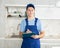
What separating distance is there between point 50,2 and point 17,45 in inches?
39.9

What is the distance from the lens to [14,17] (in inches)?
121

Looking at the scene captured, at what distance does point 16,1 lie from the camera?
3.04 metres

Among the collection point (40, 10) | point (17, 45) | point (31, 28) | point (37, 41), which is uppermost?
point (40, 10)

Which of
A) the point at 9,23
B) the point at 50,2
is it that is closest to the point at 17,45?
the point at 9,23

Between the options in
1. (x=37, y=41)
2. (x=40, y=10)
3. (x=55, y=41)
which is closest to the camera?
(x=37, y=41)

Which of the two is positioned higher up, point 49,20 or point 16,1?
point 16,1

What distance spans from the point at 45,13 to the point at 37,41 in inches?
37.9

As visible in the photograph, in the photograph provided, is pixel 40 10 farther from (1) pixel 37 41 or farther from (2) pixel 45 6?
(1) pixel 37 41

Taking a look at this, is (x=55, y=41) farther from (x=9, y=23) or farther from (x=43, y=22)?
(x=9, y=23)

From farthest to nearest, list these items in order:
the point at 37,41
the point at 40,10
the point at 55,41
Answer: the point at 40,10
the point at 55,41
the point at 37,41

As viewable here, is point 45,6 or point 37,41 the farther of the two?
point 45,6

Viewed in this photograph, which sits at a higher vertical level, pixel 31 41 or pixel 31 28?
pixel 31 28

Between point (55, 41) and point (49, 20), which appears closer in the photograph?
point (55, 41)

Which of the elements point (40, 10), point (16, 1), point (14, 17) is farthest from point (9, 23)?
point (40, 10)
